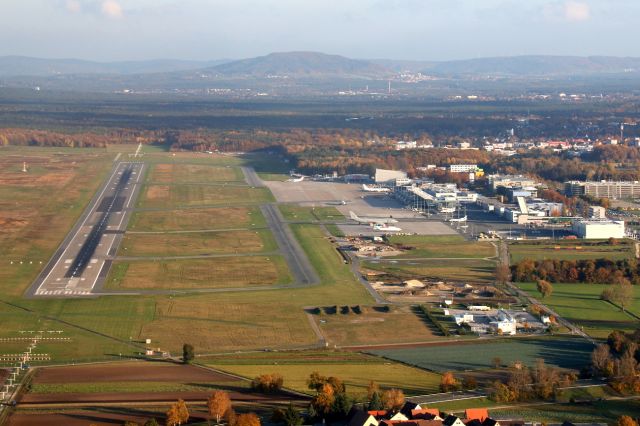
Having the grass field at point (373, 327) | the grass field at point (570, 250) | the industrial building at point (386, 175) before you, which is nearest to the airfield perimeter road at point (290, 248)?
the grass field at point (373, 327)

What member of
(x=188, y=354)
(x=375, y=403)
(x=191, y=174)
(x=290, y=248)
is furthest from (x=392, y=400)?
(x=191, y=174)

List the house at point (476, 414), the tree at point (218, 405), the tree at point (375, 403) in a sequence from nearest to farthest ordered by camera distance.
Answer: the house at point (476, 414) → the tree at point (375, 403) → the tree at point (218, 405)

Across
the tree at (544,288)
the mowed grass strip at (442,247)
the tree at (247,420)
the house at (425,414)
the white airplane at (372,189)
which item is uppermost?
the house at (425,414)

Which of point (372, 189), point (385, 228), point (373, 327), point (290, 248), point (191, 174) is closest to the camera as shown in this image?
point (373, 327)

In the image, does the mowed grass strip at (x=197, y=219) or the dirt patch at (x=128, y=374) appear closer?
the dirt patch at (x=128, y=374)

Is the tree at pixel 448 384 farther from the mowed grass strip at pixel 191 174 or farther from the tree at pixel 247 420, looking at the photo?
the mowed grass strip at pixel 191 174

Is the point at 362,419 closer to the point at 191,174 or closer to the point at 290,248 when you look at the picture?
the point at 290,248

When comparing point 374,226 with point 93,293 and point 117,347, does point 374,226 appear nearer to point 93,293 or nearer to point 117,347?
point 93,293
